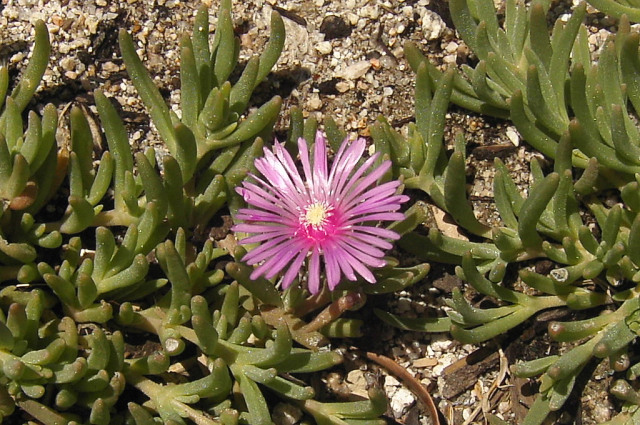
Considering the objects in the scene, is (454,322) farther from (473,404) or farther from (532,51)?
(532,51)

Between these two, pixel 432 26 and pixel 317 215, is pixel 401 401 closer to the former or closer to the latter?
pixel 317 215

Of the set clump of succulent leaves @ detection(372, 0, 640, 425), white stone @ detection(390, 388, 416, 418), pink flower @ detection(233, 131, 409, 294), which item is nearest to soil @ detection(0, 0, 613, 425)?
white stone @ detection(390, 388, 416, 418)

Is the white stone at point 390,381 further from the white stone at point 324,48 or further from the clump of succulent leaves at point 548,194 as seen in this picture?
the white stone at point 324,48

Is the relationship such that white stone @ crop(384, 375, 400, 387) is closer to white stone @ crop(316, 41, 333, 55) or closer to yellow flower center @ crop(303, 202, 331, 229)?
yellow flower center @ crop(303, 202, 331, 229)

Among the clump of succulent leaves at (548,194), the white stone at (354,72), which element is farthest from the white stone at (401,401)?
the white stone at (354,72)

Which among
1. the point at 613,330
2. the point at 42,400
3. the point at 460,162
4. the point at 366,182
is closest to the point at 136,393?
the point at 42,400

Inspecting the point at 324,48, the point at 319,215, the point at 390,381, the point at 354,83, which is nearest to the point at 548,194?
the point at 319,215

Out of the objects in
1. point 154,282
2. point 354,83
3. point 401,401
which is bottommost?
point 401,401
